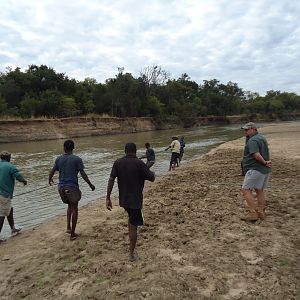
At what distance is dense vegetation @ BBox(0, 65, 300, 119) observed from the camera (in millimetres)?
62500

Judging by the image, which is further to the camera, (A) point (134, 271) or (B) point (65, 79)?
(B) point (65, 79)

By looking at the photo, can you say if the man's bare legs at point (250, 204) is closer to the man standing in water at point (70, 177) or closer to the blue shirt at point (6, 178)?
the man standing in water at point (70, 177)

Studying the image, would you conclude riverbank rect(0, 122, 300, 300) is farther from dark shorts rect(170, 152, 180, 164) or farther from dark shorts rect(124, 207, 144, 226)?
dark shorts rect(170, 152, 180, 164)

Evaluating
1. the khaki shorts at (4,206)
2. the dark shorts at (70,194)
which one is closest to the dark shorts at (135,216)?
the dark shorts at (70,194)

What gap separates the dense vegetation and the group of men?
165ft

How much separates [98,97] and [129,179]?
6910 cm

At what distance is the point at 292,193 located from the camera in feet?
34.2

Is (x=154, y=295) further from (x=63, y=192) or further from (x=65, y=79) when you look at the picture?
(x=65, y=79)

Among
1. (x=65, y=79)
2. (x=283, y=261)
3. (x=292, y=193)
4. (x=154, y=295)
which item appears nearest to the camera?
(x=154, y=295)

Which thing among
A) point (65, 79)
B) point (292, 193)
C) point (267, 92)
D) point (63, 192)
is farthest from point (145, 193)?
point (267, 92)

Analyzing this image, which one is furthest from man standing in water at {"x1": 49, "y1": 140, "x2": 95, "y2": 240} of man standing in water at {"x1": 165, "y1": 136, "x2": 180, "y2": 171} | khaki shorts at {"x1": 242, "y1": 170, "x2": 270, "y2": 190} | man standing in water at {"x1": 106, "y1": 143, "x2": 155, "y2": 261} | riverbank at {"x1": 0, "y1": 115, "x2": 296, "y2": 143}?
riverbank at {"x1": 0, "y1": 115, "x2": 296, "y2": 143}

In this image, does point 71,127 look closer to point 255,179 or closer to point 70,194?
point 70,194

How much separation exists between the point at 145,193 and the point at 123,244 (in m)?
5.43

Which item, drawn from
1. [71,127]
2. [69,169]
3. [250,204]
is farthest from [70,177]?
[71,127]
